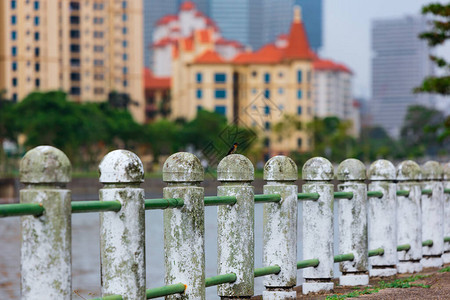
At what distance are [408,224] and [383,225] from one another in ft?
3.18

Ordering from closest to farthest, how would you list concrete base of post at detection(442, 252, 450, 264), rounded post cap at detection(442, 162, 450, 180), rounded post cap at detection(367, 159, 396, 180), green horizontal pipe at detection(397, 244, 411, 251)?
rounded post cap at detection(367, 159, 396, 180), green horizontal pipe at detection(397, 244, 411, 251), concrete base of post at detection(442, 252, 450, 264), rounded post cap at detection(442, 162, 450, 180)

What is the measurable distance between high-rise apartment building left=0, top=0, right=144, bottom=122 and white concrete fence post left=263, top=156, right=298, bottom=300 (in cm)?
11334

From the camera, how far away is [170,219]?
7371mm

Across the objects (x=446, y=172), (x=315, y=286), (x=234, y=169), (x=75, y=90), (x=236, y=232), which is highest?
(x=75, y=90)

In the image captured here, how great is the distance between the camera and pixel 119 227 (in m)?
6.45

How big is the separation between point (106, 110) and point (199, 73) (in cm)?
3298

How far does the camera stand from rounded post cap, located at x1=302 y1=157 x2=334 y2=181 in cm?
998

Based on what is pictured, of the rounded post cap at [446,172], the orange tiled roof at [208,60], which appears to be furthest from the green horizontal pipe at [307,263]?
the orange tiled roof at [208,60]

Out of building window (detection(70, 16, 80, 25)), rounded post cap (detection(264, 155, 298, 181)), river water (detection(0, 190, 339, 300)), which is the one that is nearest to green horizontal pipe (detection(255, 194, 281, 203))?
rounded post cap (detection(264, 155, 298, 181))

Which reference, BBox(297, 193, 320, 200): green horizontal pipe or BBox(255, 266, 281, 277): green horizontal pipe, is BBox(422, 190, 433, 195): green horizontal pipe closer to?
BBox(297, 193, 320, 200): green horizontal pipe

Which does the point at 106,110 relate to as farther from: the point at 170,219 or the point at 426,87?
the point at 170,219

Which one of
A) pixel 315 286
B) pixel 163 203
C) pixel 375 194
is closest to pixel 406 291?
pixel 315 286

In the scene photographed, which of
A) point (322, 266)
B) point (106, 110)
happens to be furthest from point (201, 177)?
point (106, 110)

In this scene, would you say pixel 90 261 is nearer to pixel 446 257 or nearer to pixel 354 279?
pixel 446 257
